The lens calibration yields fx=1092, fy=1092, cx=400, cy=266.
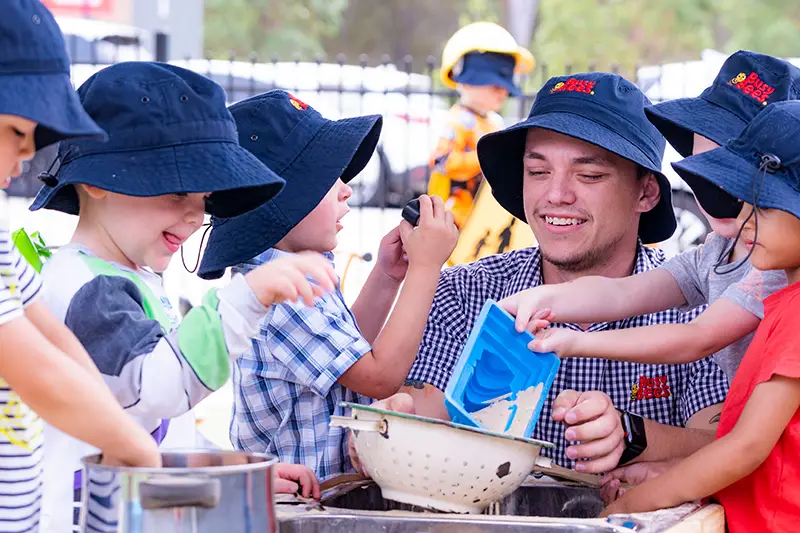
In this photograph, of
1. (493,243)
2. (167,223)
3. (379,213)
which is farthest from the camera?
(379,213)

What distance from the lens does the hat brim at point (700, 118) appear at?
100 inches

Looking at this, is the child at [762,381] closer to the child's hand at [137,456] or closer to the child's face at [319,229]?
the child's face at [319,229]

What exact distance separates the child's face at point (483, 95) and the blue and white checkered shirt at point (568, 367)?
3.78m

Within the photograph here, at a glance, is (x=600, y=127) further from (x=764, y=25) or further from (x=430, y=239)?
(x=764, y=25)

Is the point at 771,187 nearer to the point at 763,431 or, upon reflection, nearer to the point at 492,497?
the point at 763,431

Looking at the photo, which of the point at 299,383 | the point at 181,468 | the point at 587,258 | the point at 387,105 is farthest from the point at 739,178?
the point at 387,105

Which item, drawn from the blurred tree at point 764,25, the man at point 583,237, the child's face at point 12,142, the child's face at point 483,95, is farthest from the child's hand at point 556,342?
the blurred tree at point 764,25

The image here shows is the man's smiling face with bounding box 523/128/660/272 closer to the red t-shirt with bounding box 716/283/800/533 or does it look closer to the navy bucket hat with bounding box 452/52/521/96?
the red t-shirt with bounding box 716/283/800/533

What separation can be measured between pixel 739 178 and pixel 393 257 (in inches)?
36.6

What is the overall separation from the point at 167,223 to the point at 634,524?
0.99 m

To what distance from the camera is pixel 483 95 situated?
21.8ft

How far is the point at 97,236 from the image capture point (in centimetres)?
198

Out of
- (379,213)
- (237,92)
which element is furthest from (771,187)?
(237,92)

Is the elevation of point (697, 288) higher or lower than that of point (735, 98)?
lower
